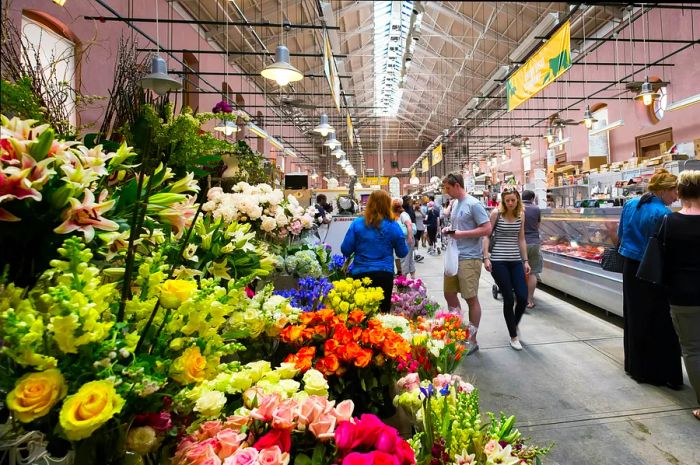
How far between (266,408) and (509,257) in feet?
10.4

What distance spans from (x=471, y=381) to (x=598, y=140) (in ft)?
50.3

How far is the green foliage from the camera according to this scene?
566 millimetres

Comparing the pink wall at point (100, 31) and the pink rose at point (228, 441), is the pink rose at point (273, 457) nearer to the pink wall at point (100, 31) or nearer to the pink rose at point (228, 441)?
the pink rose at point (228, 441)

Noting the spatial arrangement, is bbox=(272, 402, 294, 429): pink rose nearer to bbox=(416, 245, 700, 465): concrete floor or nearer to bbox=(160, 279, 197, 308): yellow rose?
bbox=(160, 279, 197, 308): yellow rose

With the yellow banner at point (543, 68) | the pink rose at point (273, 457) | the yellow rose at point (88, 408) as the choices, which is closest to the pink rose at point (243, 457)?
the pink rose at point (273, 457)

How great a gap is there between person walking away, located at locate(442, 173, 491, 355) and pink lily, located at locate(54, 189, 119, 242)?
9.88ft

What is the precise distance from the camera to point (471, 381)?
53.5 inches

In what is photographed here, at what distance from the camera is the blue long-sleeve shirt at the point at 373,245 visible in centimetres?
293

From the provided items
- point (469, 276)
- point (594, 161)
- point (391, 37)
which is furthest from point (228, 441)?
point (594, 161)

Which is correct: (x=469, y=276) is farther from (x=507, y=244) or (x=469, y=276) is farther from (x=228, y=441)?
(x=228, y=441)

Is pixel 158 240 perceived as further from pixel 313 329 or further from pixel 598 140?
pixel 598 140

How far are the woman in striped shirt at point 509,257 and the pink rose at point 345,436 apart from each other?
10.1ft

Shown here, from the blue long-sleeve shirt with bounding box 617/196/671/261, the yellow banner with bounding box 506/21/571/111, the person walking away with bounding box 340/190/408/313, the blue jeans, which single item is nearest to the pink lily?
the person walking away with bounding box 340/190/408/313

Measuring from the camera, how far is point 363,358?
1.24 m
